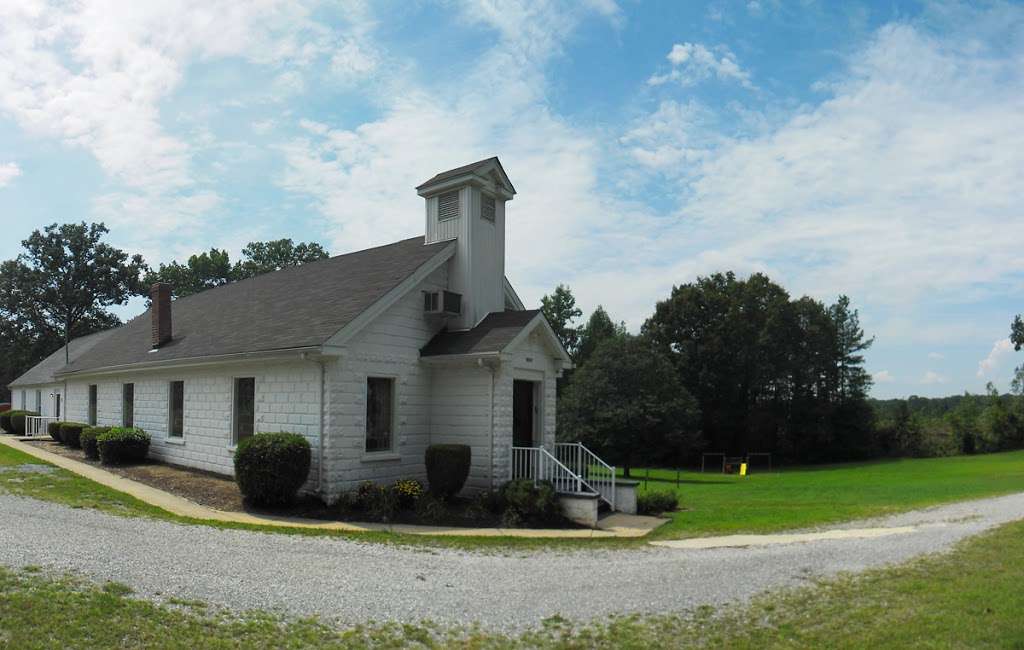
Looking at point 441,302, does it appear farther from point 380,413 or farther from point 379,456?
point 379,456

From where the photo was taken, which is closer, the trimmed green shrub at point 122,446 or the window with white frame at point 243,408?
the window with white frame at point 243,408

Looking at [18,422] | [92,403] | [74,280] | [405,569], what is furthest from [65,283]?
[405,569]

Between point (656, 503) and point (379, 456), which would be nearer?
point (379, 456)

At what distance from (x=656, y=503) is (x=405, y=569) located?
324 inches

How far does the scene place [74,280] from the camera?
6172 centimetres

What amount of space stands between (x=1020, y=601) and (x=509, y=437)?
374 inches

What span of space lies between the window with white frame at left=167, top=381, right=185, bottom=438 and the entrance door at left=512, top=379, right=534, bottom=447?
9208mm

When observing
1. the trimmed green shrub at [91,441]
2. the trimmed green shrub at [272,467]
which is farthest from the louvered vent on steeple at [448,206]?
the trimmed green shrub at [91,441]

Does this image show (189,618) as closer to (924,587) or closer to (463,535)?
(463,535)

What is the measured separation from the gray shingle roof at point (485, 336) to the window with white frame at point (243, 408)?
4090 millimetres

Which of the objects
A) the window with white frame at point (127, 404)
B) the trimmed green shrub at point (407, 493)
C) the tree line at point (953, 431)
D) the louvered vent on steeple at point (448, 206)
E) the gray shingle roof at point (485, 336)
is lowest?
the tree line at point (953, 431)

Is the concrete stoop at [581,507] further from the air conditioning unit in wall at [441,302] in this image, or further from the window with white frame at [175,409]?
the window with white frame at [175,409]

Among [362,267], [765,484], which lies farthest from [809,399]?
[362,267]

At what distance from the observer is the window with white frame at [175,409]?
18.8 metres
